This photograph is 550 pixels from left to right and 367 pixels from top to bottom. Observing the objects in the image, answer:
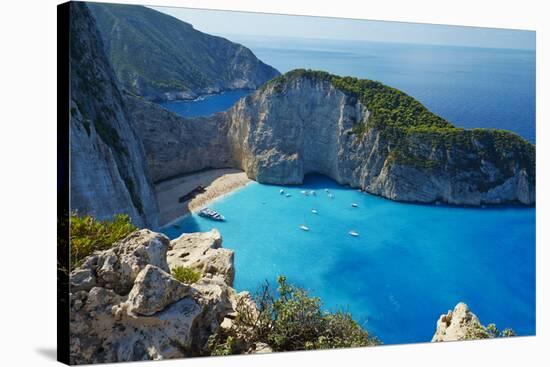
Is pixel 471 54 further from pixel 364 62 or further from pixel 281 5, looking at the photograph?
pixel 281 5

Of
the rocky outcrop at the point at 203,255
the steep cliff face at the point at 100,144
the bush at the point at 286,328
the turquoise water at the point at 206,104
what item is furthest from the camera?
the turquoise water at the point at 206,104

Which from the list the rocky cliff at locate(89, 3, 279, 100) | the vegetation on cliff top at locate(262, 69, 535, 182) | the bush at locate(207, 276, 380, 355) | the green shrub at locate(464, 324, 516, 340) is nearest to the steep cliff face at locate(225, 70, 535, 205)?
the vegetation on cliff top at locate(262, 69, 535, 182)

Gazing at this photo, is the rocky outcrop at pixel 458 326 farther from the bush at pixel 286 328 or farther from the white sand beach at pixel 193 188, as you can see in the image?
the white sand beach at pixel 193 188

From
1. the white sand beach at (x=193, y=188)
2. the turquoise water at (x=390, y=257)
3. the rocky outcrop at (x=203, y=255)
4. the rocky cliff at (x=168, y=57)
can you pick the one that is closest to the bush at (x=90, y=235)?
the rocky outcrop at (x=203, y=255)

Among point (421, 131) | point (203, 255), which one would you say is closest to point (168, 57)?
point (203, 255)

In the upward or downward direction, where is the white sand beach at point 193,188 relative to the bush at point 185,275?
upward

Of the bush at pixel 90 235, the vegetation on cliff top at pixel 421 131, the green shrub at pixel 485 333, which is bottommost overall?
the green shrub at pixel 485 333

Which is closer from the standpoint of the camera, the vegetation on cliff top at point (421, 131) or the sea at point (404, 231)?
the sea at point (404, 231)
